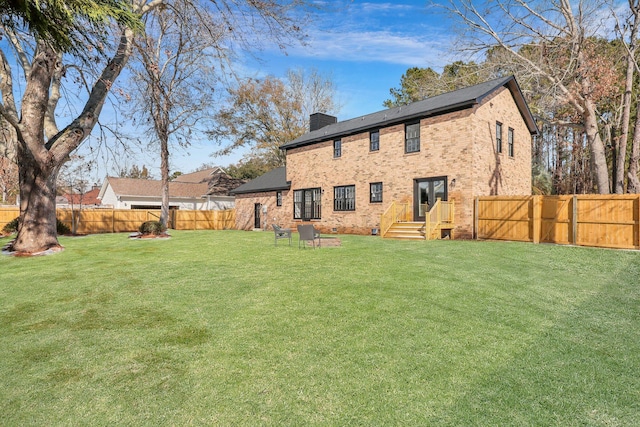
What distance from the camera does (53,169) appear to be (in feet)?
40.7

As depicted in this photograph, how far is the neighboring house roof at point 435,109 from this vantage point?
52.0 feet

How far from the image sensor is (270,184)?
27.1 metres

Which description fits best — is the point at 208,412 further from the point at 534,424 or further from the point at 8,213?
the point at 8,213

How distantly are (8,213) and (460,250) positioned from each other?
28.4m

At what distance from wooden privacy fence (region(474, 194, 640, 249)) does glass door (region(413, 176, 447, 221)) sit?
1.82 m

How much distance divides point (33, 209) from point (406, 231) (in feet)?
48.6

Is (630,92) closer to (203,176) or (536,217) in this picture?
(536,217)

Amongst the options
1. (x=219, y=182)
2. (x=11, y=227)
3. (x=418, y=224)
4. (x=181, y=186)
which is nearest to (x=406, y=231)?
(x=418, y=224)

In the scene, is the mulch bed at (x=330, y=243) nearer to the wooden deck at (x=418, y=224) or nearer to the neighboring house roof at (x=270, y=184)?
the wooden deck at (x=418, y=224)

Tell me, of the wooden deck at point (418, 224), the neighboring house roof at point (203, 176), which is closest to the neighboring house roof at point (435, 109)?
the wooden deck at point (418, 224)

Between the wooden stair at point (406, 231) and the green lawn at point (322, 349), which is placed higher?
the wooden stair at point (406, 231)

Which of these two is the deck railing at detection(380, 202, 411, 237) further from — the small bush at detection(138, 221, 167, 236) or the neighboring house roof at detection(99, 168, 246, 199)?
the neighboring house roof at detection(99, 168, 246, 199)

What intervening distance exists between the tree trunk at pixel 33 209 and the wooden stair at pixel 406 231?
1378cm

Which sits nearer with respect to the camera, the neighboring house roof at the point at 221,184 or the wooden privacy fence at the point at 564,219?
the wooden privacy fence at the point at 564,219
